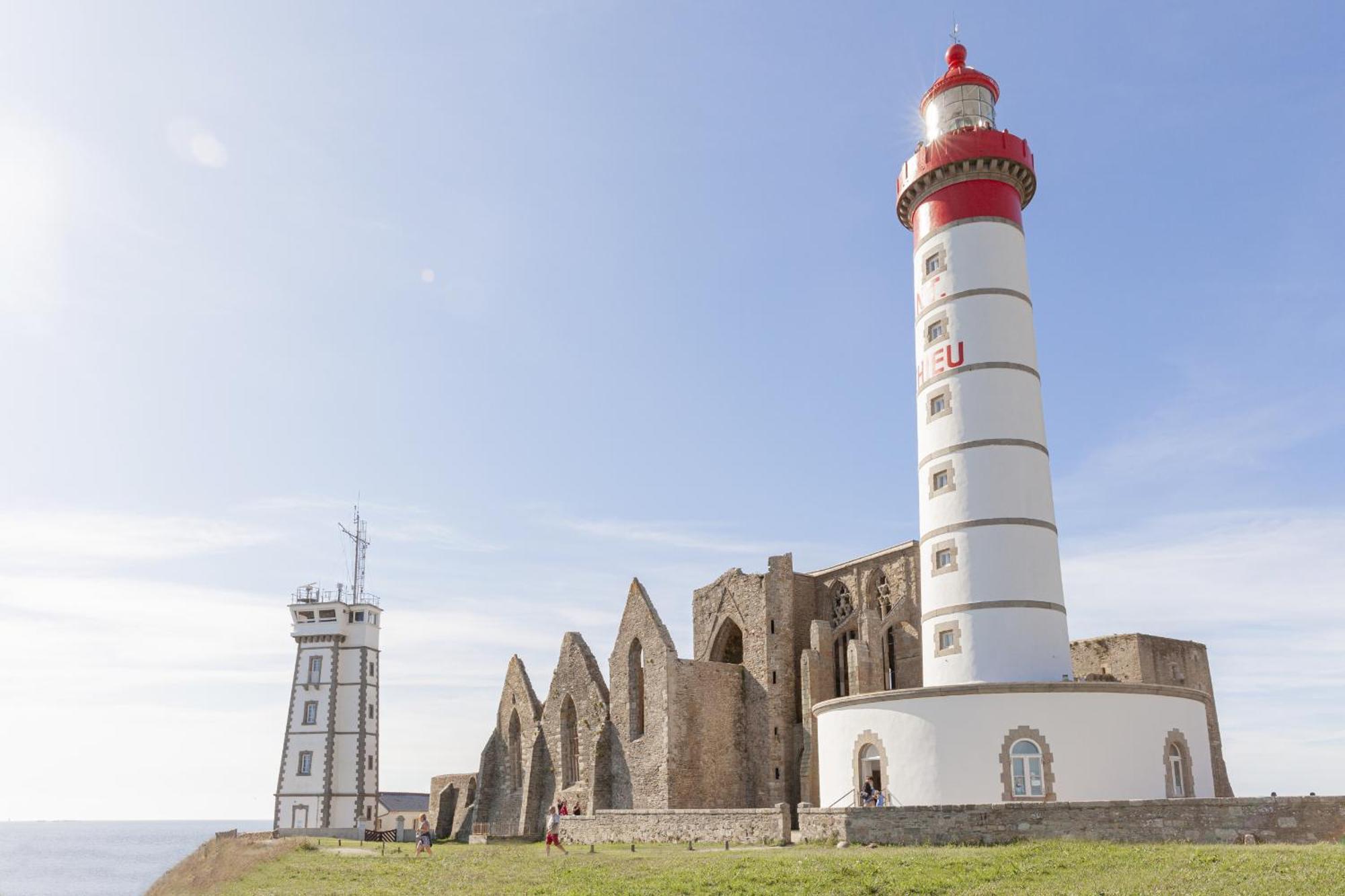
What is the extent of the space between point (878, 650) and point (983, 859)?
1520cm

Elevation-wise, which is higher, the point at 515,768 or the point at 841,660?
the point at 841,660

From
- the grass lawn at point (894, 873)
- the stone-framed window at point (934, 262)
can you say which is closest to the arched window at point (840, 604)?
the stone-framed window at point (934, 262)

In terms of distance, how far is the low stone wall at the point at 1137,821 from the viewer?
19.0 meters

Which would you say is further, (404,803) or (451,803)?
(404,803)

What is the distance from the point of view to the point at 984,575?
26.6m

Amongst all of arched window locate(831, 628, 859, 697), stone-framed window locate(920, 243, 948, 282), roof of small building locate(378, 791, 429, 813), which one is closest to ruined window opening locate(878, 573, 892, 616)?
arched window locate(831, 628, 859, 697)

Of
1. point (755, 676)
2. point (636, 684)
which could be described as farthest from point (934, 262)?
point (636, 684)

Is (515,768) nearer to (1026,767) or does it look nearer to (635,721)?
(635,721)

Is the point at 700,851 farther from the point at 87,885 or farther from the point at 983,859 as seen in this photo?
the point at 87,885

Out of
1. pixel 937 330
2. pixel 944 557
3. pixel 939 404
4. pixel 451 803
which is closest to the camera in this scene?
pixel 944 557

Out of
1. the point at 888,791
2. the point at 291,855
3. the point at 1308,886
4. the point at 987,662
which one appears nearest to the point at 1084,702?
the point at 987,662

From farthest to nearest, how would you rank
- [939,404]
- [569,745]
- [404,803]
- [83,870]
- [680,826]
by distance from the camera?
[83,870]
[404,803]
[569,745]
[939,404]
[680,826]

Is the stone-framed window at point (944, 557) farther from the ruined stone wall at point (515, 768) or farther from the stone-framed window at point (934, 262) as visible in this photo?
the ruined stone wall at point (515, 768)

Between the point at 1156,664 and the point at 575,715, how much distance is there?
22.3 m
